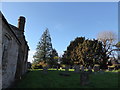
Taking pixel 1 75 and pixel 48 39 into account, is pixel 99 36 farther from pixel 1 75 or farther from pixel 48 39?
pixel 1 75

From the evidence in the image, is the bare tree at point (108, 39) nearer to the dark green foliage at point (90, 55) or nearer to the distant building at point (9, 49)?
the dark green foliage at point (90, 55)

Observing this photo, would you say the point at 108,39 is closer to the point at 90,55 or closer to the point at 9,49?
the point at 90,55

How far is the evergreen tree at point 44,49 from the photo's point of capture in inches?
1756

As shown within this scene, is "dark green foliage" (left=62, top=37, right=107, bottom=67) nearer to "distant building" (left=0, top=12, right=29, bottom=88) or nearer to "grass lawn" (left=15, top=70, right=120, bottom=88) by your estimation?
"grass lawn" (left=15, top=70, right=120, bottom=88)

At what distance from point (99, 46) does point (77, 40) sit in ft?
33.9

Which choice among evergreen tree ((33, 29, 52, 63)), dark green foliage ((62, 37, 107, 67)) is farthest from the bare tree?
evergreen tree ((33, 29, 52, 63))

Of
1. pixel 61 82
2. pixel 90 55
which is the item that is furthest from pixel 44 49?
pixel 61 82

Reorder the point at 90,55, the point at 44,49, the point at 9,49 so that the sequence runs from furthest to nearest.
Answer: the point at 44,49 < the point at 90,55 < the point at 9,49

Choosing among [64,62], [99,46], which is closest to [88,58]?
[99,46]

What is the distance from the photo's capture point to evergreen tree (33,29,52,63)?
1756 inches

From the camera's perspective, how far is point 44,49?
4709 centimetres

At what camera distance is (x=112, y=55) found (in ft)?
122

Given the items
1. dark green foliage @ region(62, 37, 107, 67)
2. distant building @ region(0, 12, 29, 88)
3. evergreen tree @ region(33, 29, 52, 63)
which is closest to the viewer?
distant building @ region(0, 12, 29, 88)

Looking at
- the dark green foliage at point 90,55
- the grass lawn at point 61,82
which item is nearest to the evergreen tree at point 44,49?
the dark green foliage at point 90,55
